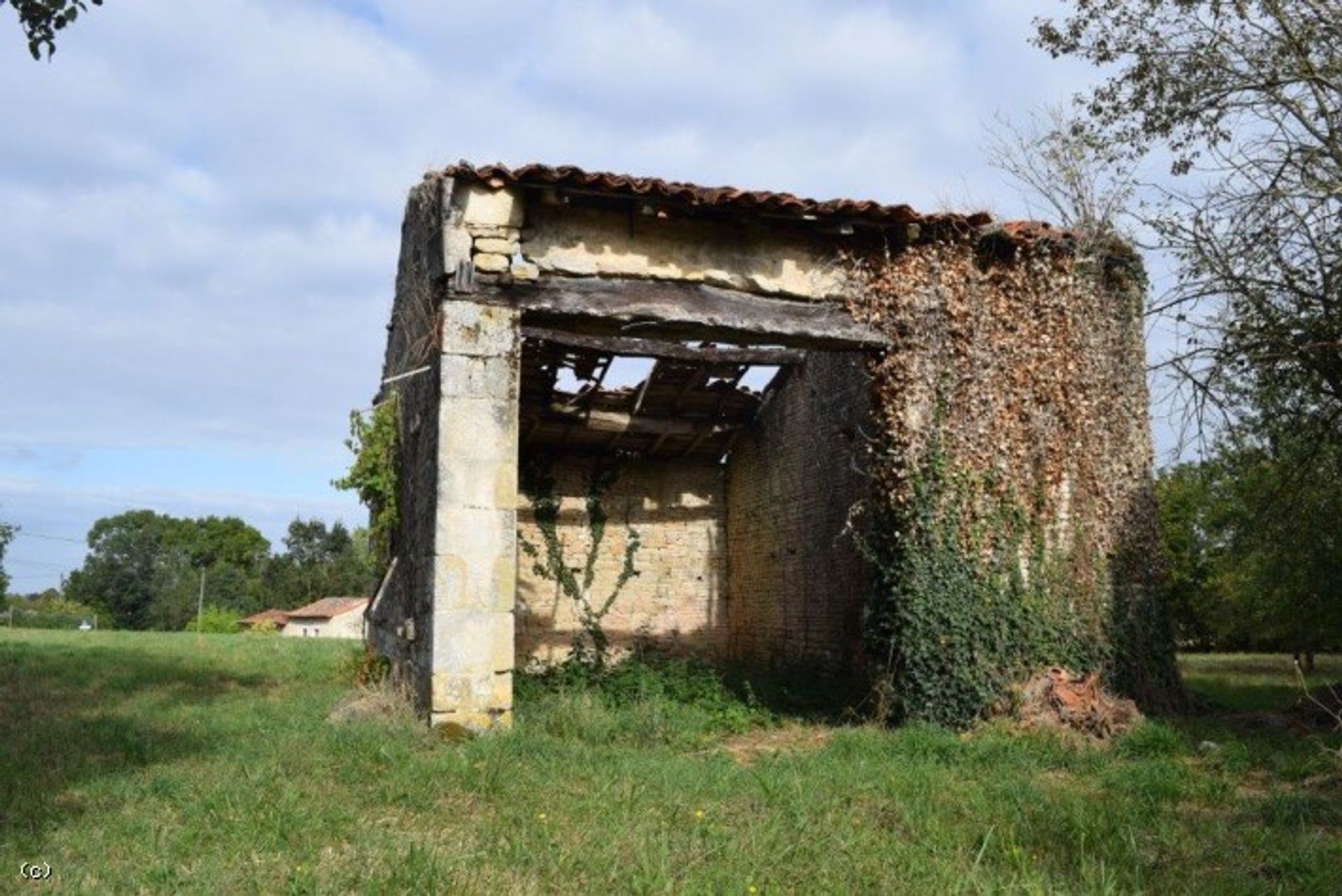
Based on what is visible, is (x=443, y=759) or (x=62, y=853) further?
(x=443, y=759)

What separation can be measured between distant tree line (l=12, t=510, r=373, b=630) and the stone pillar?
60.6 m

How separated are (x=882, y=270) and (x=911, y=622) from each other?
3346mm

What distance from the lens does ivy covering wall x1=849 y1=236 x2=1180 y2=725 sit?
9.91 m

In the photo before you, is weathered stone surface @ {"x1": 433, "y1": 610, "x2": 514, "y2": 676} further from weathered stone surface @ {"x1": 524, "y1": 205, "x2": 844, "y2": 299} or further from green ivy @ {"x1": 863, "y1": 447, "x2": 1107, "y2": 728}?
green ivy @ {"x1": 863, "y1": 447, "x2": 1107, "y2": 728}

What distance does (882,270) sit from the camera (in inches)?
408

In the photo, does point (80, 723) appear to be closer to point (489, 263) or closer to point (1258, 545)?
point (489, 263)

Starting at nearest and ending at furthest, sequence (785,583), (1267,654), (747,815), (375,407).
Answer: (747,815) → (375,407) → (785,583) → (1267,654)

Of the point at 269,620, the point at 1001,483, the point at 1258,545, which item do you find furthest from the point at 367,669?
the point at 269,620

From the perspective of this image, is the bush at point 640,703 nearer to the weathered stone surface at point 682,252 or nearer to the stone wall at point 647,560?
the stone wall at point 647,560

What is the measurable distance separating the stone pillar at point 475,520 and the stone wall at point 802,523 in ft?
13.5

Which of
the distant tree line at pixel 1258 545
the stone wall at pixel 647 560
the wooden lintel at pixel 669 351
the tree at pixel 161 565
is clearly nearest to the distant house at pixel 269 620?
the tree at pixel 161 565

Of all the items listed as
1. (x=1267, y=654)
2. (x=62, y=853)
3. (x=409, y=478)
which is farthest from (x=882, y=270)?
(x=1267, y=654)

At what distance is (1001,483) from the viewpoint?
10383 mm

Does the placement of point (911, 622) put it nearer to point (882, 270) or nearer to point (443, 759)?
point (882, 270)
